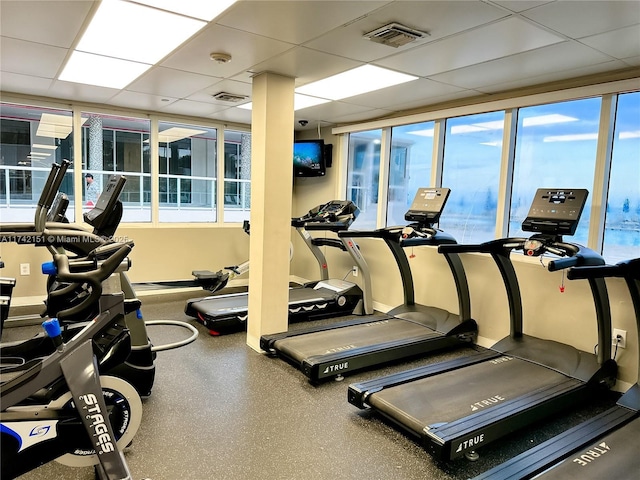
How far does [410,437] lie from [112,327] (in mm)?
1934

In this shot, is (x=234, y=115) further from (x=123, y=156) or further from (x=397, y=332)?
(x=397, y=332)

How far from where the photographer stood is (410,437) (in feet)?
8.91

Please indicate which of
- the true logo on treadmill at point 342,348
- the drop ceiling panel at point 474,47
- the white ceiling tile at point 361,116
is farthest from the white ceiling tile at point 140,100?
the true logo on treadmill at point 342,348

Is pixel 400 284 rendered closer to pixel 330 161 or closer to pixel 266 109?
pixel 330 161

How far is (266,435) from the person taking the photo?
8.77ft

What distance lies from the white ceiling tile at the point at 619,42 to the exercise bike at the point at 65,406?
10.4ft

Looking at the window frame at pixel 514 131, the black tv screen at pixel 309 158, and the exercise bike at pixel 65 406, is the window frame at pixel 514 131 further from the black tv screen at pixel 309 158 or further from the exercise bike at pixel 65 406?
the exercise bike at pixel 65 406

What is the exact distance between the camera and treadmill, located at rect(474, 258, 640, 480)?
216cm

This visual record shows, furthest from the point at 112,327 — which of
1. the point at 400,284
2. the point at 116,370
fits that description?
the point at 400,284

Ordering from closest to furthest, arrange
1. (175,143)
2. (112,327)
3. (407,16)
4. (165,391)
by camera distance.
→ (112,327) < (407,16) < (165,391) < (175,143)

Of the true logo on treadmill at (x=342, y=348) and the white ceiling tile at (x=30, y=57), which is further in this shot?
the true logo on treadmill at (x=342, y=348)

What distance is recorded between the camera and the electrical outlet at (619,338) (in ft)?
11.0

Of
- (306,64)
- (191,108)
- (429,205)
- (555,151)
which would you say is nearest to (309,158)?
(191,108)

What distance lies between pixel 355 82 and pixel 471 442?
3.10m
